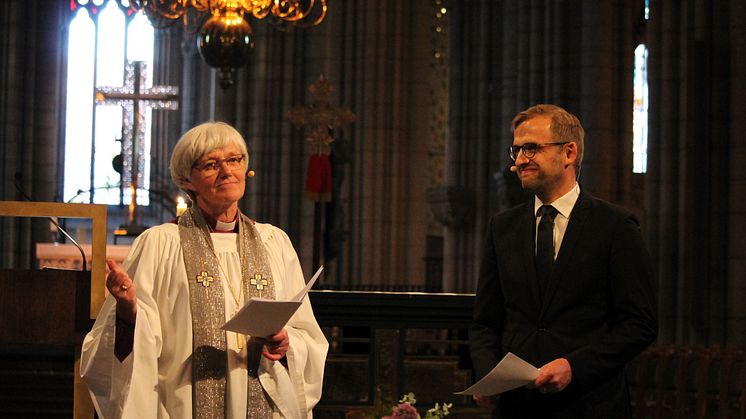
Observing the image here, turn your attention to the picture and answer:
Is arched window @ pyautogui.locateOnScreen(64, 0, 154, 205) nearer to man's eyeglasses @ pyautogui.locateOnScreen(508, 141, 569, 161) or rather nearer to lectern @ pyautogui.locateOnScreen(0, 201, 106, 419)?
lectern @ pyautogui.locateOnScreen(0, 201, 106, 419)

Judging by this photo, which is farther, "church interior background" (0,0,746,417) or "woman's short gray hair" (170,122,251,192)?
"church interior background" (0,0,746,417)

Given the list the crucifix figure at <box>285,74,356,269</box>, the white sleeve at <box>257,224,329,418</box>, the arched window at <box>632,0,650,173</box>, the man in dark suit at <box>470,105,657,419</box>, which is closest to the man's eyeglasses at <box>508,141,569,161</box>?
the man in dark suit at <box>470,105,657,419</box>

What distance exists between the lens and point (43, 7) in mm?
24359

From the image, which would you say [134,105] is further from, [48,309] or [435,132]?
[48,309]

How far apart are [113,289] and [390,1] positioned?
51.6ft

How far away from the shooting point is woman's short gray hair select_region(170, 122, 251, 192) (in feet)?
12.9

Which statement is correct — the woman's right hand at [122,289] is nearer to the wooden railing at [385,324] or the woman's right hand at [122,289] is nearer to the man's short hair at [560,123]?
the man's short hair at [560,123]

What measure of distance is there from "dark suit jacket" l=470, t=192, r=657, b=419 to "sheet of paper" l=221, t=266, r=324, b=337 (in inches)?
25.5

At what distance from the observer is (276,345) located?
12.7 feet

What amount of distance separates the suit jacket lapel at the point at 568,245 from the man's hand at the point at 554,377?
8.1 inches

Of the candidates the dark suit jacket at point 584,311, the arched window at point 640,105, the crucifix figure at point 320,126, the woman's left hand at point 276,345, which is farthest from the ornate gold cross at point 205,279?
the arched window at point 640,105

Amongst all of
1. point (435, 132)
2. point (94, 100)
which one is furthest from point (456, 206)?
point (94, 100)

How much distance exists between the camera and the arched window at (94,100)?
27438 mm

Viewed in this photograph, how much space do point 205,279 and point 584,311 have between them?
1.13 metres
